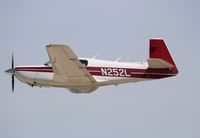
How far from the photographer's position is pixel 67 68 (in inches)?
993

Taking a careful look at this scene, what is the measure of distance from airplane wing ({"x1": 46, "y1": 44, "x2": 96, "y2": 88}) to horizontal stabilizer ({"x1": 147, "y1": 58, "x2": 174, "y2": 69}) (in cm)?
275

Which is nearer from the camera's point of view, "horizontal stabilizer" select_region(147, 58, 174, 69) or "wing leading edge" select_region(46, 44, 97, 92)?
"wing leading edge" select_region(46, 44, 97, 92)

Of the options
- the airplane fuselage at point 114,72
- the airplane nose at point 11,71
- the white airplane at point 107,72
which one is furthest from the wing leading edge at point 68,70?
the airplane nose at point 11,71

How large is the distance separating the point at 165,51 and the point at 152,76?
132 centimetres

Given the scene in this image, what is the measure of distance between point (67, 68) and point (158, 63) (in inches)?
165

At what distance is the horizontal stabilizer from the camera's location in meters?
25.5

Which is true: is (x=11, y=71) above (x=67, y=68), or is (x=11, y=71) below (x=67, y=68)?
below

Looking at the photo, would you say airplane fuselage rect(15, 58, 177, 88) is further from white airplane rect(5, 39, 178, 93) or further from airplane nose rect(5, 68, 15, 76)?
airplane nose rect(5, 68, 15, 76)

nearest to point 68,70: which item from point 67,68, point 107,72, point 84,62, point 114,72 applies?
point 67,68

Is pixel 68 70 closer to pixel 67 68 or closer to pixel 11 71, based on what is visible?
pixel 67 68

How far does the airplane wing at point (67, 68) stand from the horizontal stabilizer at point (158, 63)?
2.75 metres

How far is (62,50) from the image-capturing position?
78.6 feet

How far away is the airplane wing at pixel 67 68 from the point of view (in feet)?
78.9

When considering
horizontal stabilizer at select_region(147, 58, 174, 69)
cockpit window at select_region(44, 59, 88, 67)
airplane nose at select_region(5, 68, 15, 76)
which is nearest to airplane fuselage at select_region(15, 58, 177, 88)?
cockpit window at select_region(44, 59, 88, 67)
